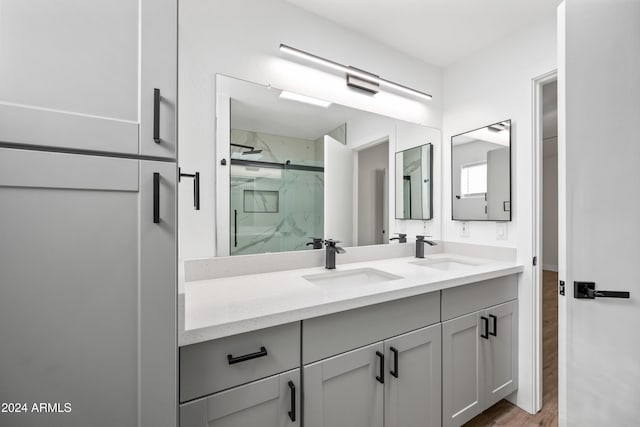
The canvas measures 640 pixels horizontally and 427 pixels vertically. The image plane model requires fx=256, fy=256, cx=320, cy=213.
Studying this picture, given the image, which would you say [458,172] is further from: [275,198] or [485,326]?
[275,198]

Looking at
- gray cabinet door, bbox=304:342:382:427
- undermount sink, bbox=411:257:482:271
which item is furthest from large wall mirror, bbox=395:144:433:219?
gray cabinet door, bbox=304:342:382:427

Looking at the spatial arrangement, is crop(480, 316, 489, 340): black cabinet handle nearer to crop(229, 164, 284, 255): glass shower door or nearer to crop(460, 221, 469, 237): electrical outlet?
crop(460, 221, 469, 237): electrical outlet

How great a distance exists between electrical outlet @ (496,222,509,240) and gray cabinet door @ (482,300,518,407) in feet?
1.40

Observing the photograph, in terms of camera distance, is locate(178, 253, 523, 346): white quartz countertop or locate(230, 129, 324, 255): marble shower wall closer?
locate(178, 253, 523, 346): white quartz countertop

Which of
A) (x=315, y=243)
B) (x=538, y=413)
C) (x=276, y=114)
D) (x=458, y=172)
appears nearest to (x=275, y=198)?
(x=315, y=243)

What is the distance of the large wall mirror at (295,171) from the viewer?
1.39 metres

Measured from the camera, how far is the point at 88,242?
561mm

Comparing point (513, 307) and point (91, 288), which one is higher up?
point (91, 288)

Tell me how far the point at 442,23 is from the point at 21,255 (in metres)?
2.26

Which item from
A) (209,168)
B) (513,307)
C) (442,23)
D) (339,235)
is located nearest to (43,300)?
(209,168)

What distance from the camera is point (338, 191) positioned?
67.9 inches

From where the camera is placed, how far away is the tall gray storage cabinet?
0.51 m
